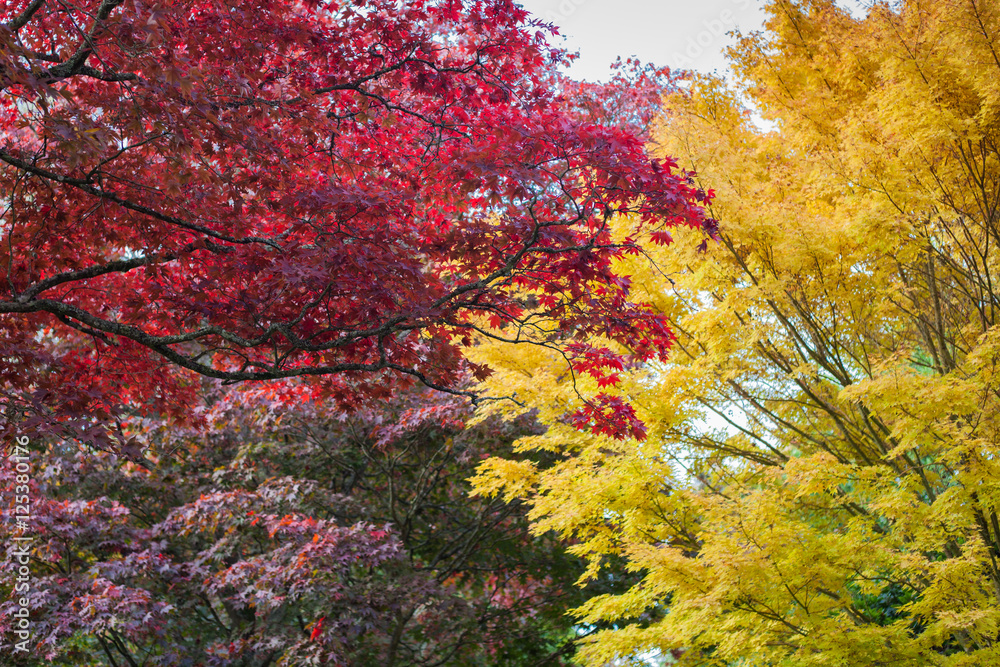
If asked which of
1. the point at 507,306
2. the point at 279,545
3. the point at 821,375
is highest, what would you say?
the point at 507,306

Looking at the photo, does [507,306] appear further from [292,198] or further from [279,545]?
[279,545]

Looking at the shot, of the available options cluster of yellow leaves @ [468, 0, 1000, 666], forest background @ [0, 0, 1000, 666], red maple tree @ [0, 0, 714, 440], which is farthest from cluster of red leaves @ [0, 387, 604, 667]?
red maple tree @ [0, 0, 714, 440]

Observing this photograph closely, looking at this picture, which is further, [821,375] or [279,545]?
[279,545]

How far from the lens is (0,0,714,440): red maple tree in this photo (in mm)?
3652

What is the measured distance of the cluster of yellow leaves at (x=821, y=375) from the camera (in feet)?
15.6

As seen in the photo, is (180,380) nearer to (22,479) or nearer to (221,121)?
(22,479)

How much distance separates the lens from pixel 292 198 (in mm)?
3908

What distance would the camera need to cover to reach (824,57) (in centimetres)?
609

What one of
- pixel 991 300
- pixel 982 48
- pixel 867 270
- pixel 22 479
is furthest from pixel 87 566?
pixel 982 48

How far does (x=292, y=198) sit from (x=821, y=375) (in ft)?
15.1

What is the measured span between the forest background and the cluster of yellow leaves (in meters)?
0.03

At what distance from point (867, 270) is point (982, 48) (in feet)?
5.70

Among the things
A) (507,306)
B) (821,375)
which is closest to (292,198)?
(507,306)

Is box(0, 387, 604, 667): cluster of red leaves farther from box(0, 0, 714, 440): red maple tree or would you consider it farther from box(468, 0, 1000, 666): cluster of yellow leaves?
box(0, 0, 714, 440): red maple tree
